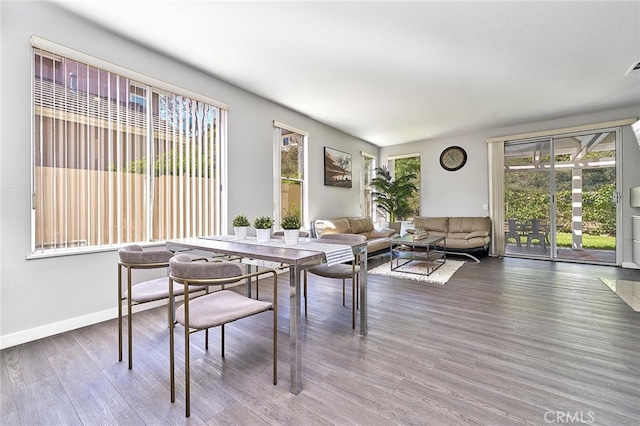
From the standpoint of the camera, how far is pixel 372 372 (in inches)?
69.2

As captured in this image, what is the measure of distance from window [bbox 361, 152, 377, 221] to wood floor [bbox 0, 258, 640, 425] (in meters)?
4.54

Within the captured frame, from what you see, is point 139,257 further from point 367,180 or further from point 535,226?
point 535,226

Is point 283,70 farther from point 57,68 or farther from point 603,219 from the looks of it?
point 603,219

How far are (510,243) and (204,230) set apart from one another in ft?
20.1

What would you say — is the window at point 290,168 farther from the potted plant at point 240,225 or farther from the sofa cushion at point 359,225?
the potted plant at point 240,225

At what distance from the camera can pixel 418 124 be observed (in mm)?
5664

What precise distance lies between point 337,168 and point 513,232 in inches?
160

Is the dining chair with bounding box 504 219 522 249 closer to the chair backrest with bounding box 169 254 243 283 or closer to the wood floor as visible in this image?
the wood floor

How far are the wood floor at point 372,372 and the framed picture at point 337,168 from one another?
3.51 metres

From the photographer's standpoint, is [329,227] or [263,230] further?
[329,227]

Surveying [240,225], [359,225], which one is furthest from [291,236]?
[359,225]

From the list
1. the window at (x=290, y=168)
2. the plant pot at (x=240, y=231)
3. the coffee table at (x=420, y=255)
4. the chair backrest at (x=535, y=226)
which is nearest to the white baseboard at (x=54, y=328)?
the plant pot at (x=240, y=231)

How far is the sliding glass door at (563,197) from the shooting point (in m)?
4.97

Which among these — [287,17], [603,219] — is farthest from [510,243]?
[287,17]
